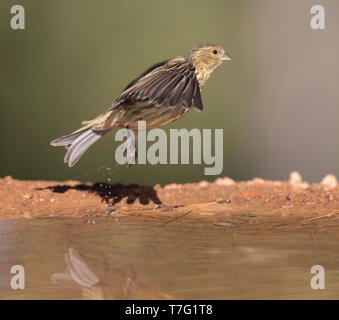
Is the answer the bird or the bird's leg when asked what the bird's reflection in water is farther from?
the bird's leg

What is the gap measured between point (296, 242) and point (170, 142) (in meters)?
2.94

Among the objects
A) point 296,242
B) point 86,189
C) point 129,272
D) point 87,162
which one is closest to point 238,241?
point 296,242

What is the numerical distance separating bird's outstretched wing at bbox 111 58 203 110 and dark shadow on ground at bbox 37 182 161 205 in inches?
23.3

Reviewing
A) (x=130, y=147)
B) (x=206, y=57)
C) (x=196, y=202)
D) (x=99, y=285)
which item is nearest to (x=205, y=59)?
(x=206, y=57)

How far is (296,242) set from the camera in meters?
2.29

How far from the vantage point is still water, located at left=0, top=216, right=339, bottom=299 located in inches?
63.6

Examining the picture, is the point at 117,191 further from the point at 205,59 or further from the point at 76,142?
the point at 205,59

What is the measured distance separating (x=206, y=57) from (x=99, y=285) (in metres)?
2.48

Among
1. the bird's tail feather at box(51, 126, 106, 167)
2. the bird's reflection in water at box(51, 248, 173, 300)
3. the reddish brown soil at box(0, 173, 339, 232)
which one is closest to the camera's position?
the bird's reflection in water at box(51, 248, 173, 300)

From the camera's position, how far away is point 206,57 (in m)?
3.89

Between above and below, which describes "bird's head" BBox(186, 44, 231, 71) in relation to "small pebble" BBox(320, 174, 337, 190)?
above

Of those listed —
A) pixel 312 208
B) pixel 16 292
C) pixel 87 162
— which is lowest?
pixel 16 292

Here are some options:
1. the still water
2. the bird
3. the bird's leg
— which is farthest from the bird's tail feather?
the still water

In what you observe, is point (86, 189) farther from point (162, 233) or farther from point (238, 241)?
point (238, 241)
